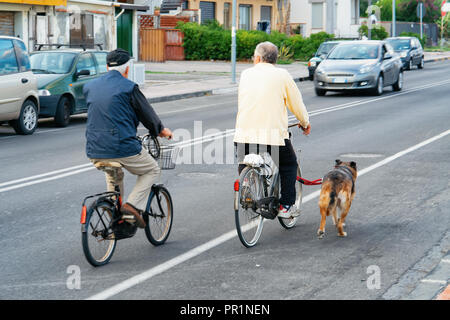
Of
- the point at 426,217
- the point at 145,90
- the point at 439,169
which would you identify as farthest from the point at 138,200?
the point at 145,90

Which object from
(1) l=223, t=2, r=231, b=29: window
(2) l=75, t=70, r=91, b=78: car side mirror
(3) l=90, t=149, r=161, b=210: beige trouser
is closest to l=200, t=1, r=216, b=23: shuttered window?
(1) l=223, t=2, r=231, b=29: window

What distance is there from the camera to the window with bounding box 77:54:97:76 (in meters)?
18.5

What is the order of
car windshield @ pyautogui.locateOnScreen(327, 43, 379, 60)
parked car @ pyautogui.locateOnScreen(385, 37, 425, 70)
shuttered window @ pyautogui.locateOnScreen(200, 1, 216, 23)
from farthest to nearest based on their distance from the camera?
1. shuttered window @ pyautogui.locateOnScreen(200, 1, 216, 23)
2. parked car @ pyautogui.locateOnScreen(385, 37, 425, 70)
3. car windshield @ pyautogui.locateOnScreen(327, 43, 379, 60)

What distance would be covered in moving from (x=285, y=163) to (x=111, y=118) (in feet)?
5.88

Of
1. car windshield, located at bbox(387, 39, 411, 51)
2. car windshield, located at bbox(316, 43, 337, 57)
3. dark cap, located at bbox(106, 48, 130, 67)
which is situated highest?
car windshield, located at bbox(387, 39, 411, 51)

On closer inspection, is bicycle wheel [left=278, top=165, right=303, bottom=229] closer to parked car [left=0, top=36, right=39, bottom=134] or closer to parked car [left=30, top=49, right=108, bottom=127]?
parked car [left=0, top=36, right=39, bottom=134]

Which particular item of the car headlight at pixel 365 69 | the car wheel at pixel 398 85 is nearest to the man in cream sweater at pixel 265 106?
the car headlight at pixel 365 69

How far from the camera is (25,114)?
15.7 metres

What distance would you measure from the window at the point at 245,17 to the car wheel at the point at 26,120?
140 feet

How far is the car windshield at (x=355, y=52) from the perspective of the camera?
24859 millimetres

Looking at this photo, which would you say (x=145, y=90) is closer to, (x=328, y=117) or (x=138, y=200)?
(x=328, y=117)

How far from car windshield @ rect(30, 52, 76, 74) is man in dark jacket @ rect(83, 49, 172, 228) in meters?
11.9
